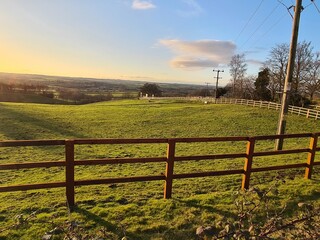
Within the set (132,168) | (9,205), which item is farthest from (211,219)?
(132,168)

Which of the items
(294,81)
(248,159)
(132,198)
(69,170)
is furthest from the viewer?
(294,81)

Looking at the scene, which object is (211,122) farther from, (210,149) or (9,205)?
(9,205)

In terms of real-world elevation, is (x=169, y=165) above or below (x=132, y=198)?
above

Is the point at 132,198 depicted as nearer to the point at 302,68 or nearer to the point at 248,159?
the point at 248,159

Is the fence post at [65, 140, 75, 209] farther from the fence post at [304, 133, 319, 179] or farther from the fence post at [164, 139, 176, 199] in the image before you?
the fence post at [304, 133, 319, 179]

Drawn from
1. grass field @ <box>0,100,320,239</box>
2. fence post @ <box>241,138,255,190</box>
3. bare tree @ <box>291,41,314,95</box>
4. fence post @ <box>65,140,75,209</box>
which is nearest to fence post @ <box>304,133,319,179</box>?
grass field @ <box>0,100,320,239</box>

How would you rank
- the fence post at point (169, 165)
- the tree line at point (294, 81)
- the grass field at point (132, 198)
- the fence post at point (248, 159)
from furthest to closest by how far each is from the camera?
the tree line at point (294, 81), the fence post at point (248, 159), the fence post at point (169, 165), the grass field at point (132, 198)

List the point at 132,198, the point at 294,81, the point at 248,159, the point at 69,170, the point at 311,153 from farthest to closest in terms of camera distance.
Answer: the point at 294,81 → the point at 311,153 → the point at 248,159 → the point at 132,198 → the point at 69,170

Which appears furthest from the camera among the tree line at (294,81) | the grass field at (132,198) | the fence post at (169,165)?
the tree line at (294,81)

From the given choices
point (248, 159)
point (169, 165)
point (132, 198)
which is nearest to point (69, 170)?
point (132, 198)

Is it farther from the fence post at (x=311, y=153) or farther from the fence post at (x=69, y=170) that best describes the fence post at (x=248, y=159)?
the fence post at (x=69, y=170)

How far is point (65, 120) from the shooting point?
23906mm

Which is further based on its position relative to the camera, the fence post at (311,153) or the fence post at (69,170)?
the fence post at (311,153)

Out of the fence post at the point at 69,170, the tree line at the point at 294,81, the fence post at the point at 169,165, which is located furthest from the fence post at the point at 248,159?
the tree line at the point at 294,81
